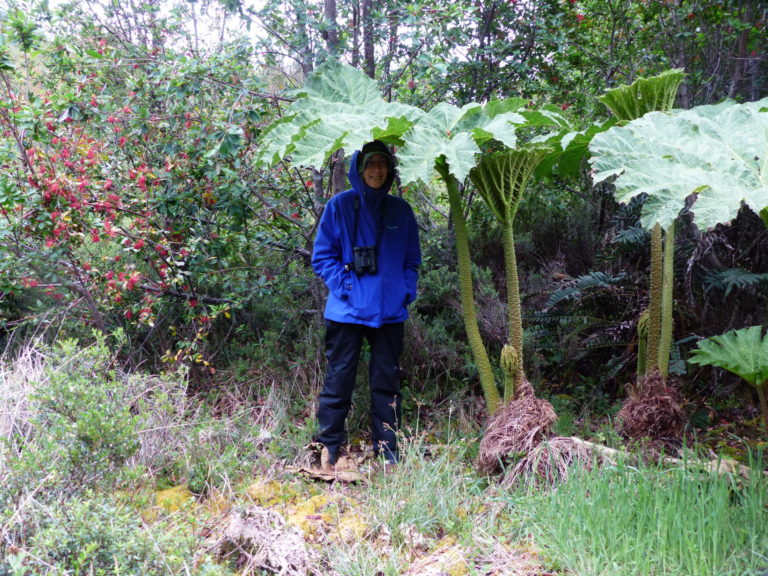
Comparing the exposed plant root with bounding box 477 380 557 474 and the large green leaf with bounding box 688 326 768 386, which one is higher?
the large green leaf with bounding box 688 326 768 386

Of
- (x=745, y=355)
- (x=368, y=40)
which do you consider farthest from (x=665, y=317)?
(x=368, y=40)

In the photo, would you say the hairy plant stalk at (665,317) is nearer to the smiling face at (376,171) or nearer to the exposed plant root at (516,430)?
the exposed plant root at (516,430)

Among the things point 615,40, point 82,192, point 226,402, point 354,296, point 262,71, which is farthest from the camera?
point 615,40

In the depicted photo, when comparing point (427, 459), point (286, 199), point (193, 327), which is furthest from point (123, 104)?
point (427, 459)

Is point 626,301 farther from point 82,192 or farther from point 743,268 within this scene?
point 82,192

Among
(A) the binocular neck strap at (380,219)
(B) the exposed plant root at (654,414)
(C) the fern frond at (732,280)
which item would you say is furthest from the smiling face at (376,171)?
(C) the fern frond at (732,280)

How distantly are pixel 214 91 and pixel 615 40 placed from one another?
399 centimetres

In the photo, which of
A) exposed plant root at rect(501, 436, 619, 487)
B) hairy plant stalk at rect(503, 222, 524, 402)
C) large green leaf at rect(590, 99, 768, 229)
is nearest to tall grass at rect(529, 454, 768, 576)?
exposed plant root at rect(501, 436, 619, 487)

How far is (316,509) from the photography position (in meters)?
3.28

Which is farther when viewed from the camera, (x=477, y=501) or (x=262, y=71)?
(x=262, y=71)

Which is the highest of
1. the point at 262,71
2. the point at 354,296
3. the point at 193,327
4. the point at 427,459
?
the point at 262,71

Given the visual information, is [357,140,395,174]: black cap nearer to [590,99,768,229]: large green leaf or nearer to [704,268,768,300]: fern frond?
[590,99,768,229]: large green leaf

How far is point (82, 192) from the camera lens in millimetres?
4160

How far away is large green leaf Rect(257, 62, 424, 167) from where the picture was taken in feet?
9.52
